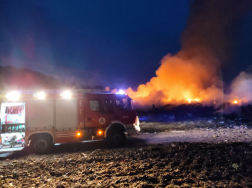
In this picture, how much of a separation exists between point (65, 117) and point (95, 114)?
4.36 feet

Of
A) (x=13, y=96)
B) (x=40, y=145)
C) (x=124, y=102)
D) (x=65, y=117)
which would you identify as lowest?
(x=40, y=145)

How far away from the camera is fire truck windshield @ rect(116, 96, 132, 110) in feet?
31.0

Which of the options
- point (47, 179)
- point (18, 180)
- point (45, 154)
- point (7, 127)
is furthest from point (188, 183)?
point (7, 127)

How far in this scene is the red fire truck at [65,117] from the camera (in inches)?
323

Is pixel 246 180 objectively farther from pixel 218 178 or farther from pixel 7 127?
pixel 7 127

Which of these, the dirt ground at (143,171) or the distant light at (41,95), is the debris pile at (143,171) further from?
the distant light at (41,95)

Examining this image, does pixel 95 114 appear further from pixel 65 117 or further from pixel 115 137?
pixel 115 137

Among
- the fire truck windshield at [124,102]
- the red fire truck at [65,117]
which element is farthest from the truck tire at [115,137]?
the fire truck windshield at [124,102]

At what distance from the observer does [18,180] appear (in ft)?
16.5

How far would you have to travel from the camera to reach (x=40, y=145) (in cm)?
822

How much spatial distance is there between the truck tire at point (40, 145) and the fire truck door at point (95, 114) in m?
1.81

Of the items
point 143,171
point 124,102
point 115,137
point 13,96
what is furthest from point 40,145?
point 143,171

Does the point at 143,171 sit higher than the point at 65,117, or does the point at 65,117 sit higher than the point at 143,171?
the point at 65,117

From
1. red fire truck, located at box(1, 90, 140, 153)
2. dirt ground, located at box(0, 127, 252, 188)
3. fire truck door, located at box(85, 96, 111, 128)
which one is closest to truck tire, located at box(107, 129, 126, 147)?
red fire truck, located at box(1, 90, 140, 153)
